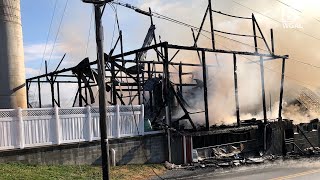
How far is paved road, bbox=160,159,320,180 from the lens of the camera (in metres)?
15.7

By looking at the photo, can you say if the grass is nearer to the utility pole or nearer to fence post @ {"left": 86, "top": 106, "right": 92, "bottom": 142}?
fence post @ {"left": 86, "top": 106, "right": 92, "bottom": 142}

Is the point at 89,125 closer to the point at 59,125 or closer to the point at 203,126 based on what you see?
the point at 59,125

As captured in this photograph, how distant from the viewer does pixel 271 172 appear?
17.2 m

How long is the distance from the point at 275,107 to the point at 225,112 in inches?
577

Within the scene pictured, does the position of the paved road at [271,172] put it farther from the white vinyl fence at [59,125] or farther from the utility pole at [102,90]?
the utility pole at [102,90]

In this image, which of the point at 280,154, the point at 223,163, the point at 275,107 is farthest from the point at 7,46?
the point at 275,107

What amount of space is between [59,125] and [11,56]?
7.33m

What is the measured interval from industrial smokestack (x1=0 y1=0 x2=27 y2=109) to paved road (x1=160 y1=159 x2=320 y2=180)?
10629 millimetres

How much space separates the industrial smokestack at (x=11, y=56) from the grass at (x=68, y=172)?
7.88 meters

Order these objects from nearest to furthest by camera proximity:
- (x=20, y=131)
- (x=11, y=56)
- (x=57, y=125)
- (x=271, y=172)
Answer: (x=20, y=131) → (x=57, y=125) → (x=271, y=172) → (x=11, y=56)

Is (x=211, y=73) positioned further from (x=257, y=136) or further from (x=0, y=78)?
(x=0, y=78)

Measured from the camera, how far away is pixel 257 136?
24.8 metres

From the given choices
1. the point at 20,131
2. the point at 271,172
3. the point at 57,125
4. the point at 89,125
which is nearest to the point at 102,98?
the point at 20,131

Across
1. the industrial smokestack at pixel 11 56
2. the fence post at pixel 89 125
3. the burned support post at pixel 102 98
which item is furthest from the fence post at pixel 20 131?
the industrial smokestack at pixel 11 56
